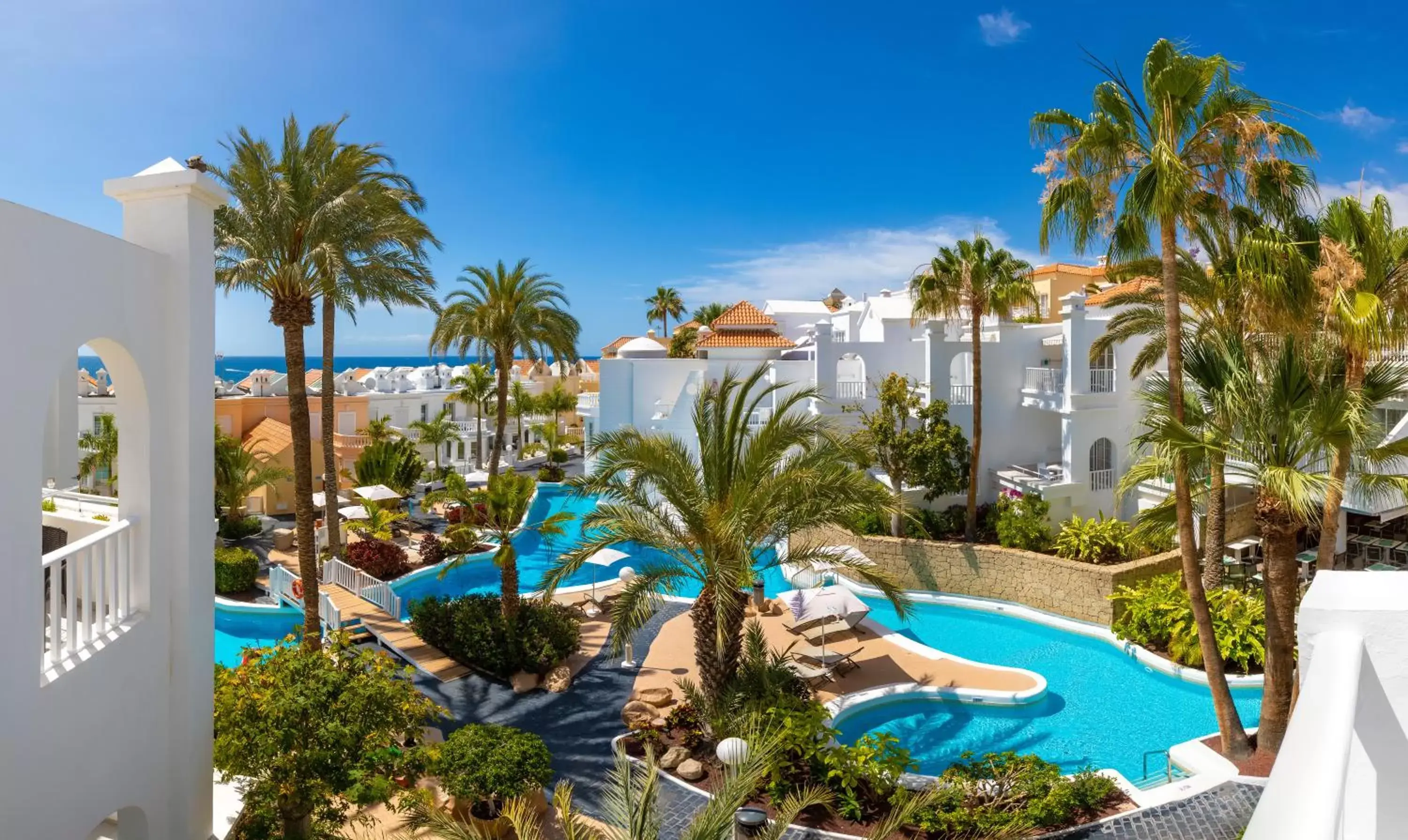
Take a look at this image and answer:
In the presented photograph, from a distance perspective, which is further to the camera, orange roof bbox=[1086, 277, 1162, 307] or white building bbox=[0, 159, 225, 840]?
orange roof bbox=[1086, 277, 1162, 307]

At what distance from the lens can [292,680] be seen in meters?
8.49

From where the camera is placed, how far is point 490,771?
9258 millimetres

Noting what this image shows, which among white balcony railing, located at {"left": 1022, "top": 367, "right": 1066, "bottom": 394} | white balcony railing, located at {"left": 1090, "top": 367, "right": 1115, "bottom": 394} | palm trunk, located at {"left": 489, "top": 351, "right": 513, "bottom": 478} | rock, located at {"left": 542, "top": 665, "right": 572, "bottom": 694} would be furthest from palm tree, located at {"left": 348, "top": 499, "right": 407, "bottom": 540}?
white balcony railing, located at {"left": 1090, "top": 367, "right": 1115, "bottom": 394}

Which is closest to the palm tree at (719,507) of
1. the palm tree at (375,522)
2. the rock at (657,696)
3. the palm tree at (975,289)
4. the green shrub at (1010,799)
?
the rock at (657,696)

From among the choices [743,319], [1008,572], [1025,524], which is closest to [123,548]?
[1008,572]

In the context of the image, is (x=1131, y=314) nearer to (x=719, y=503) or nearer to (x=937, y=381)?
(x=937, y=381)

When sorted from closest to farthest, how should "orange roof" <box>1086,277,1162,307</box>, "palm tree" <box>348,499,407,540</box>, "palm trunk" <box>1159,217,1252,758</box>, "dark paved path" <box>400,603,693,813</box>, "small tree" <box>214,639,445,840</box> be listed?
"small tree" <box>214,639,445,840</box> → "palm trunk" <box>1159,217,1252,758</box> → "dark paved path" <box>400,603,693,813</box> → "orange roof" <box>1086,277,1162,307</box> → "palm tree" <box>348,499,407,540</box>

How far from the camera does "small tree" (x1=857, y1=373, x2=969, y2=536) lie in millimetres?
22719

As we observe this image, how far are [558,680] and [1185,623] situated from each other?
12907mm

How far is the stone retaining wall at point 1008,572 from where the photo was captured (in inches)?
740

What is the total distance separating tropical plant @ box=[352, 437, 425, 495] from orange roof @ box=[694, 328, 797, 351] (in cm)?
1371

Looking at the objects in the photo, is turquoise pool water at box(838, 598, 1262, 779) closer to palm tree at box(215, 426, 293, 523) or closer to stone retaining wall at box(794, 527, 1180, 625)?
stone retaining wall at box(794, 527, 1180, 625)

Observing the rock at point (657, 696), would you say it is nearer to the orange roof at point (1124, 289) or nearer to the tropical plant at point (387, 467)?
the orange roof at point (1124, 289)

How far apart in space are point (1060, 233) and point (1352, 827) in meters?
10.2
